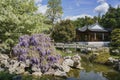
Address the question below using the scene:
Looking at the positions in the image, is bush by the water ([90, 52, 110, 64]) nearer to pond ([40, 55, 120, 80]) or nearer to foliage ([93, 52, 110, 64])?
foliage ([93, 52, 110, 64])

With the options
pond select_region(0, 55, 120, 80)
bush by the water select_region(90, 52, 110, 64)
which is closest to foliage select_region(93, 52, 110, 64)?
bush by the water select_region(90, 52, 110, 64)

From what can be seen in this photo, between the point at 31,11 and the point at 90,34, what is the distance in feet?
74.0

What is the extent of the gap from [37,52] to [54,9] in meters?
33.2

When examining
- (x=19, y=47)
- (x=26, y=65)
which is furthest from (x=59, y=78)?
(x=19, y=47)

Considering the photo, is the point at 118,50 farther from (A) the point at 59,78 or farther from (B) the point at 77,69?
(A) the point at 59,78

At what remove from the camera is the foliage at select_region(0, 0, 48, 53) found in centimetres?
2225

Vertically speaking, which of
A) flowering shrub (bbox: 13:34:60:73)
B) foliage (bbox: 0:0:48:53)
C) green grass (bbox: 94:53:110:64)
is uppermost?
foliage (bbox: 0:0:48:53)

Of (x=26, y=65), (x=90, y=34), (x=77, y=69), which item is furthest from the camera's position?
(x=90, y=34)

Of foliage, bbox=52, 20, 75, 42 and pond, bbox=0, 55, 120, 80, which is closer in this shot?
pond, bbox=0, 55, 120, 80

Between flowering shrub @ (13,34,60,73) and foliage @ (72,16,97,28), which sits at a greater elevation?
foliage @ (72,16,97,28)

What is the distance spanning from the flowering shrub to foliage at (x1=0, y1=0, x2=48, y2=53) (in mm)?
3205

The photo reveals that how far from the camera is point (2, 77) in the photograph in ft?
39.0

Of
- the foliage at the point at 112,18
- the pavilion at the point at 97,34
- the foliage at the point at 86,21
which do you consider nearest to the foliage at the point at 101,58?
the pavilion at the point at 97,34

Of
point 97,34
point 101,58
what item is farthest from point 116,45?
point 97,34
